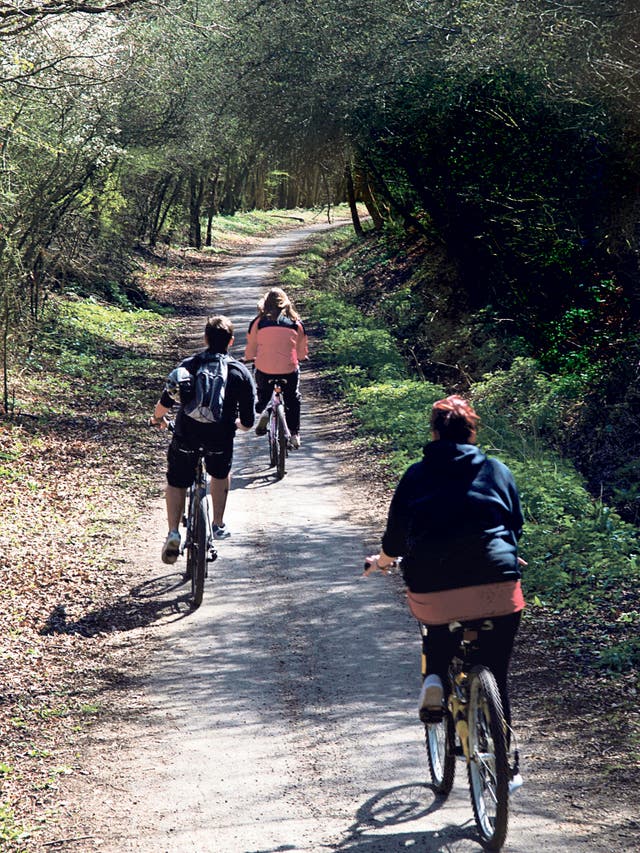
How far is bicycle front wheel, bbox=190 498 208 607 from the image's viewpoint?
7.71m

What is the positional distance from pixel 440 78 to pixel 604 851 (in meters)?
14.1

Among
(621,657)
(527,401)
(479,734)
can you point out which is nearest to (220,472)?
(621,657)

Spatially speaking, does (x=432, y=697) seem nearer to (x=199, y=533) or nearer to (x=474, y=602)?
(x=474, y=602)

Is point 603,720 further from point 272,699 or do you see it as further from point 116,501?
point 116,501

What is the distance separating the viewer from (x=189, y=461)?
7992mm

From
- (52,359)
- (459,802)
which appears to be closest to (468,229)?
(52,359)

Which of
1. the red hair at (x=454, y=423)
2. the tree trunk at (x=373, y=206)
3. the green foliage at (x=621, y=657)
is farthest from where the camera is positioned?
the tree trunk at (x=373, y=206)

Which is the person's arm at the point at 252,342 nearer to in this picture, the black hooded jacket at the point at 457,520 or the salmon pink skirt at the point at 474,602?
the black hooded jacket at the point at 457,520

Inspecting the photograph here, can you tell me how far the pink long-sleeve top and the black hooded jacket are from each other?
712 centimetres

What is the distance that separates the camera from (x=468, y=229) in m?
20.3

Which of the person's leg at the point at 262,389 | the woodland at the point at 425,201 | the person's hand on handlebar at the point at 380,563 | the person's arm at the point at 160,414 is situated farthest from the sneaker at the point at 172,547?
the person's leg at the point at 262,389

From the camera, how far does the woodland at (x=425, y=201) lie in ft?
36.7

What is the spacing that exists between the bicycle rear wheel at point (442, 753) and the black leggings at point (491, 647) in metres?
0.30

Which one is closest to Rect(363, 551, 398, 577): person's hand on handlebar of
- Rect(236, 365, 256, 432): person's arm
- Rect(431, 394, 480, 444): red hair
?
Rect(431, 394, 480, 444): red hair
